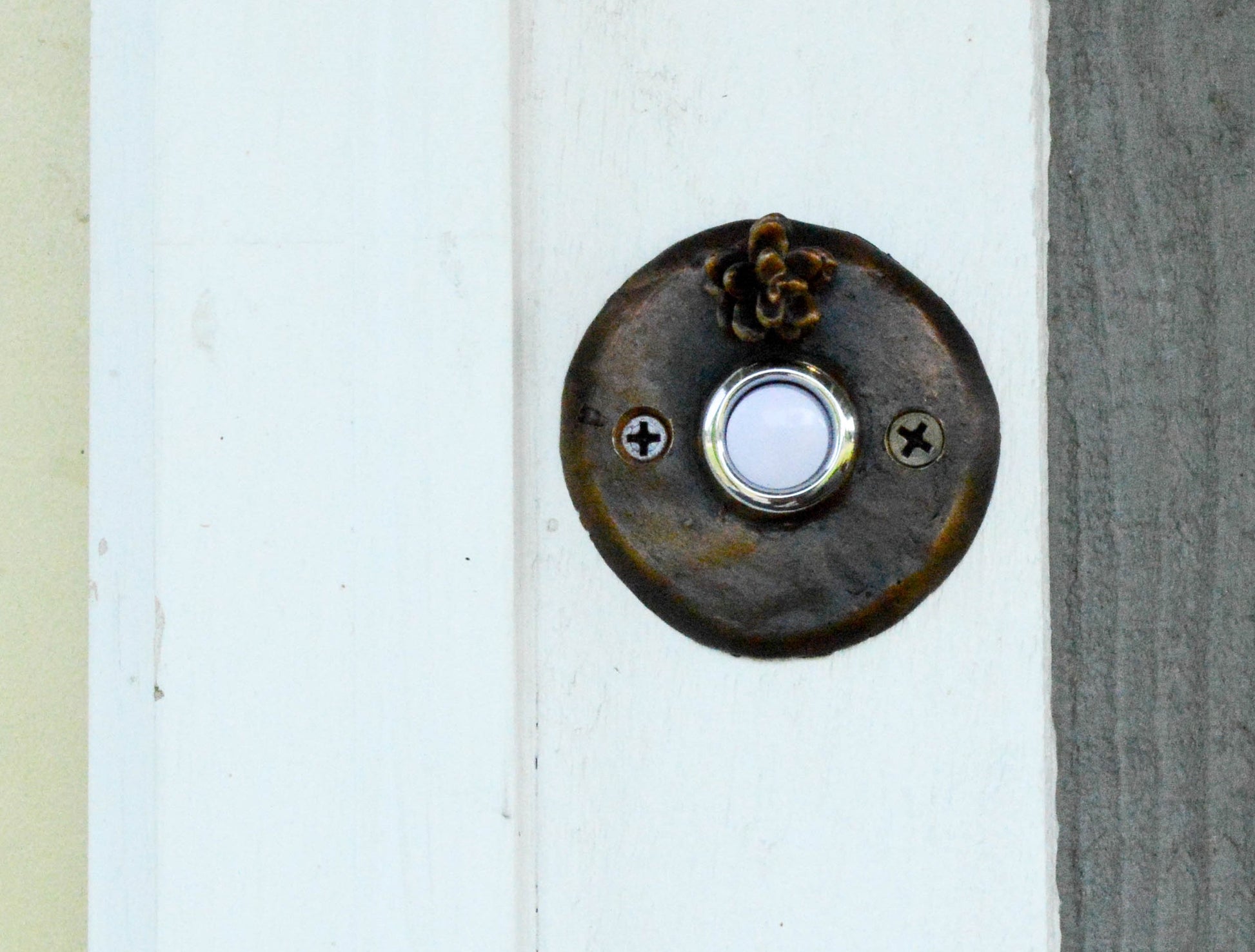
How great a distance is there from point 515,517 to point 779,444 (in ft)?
0.28

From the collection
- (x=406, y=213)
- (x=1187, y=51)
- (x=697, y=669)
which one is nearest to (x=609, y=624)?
(x=697, y=669)

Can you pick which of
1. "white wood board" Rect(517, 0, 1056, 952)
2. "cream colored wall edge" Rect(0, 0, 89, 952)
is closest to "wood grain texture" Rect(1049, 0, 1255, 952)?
"white wood board" Rect(517, 0, 1056, 952)

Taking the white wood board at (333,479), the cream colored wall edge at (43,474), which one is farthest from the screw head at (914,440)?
the cream colored wall edge at (43,474)

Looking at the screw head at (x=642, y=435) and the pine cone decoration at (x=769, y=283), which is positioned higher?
the pine cone decoration at (x=769, y=283)

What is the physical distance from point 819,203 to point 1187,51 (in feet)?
0.42

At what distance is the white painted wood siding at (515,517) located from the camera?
0.35 m

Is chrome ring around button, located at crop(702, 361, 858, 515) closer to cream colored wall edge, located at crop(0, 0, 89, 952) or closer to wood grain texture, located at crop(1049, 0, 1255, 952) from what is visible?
wood grain texture, located at crop(1049, 0, 1255, 952)

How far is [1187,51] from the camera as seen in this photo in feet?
1.22

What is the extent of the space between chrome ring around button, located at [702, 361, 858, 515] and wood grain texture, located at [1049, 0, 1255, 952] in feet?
0.24

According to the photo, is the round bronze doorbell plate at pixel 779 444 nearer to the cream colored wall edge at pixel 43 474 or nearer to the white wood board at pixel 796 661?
the white wood board at pixel 796 661

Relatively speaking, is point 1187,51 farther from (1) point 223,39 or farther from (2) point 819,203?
(1) point 223,39

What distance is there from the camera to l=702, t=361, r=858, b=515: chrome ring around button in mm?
344

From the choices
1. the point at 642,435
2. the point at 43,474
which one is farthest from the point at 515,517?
the point at 43,474

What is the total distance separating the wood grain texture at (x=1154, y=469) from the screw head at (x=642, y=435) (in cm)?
12
